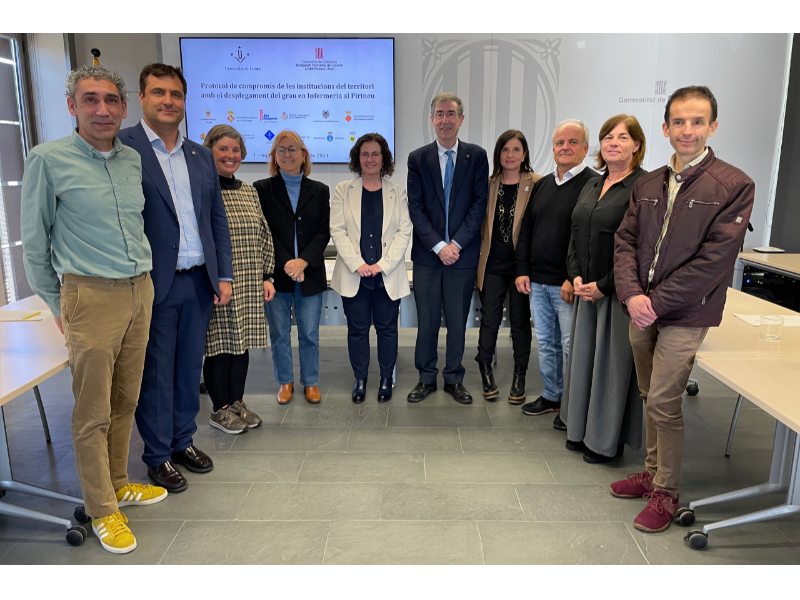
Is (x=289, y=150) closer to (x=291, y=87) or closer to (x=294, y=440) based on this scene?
(x=294, y=440)

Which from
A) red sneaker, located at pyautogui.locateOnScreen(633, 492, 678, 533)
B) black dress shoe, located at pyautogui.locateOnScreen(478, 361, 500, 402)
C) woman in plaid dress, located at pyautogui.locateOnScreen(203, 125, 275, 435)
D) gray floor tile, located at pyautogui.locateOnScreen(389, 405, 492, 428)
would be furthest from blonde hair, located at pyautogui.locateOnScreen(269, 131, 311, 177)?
red sneaker, located at pyautogui.locateOnScreen(633, 492, 678, 533)

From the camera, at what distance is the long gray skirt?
8.77 feet

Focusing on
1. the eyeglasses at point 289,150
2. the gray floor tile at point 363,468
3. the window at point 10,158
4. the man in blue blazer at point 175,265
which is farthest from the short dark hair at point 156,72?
the window at point 10,158

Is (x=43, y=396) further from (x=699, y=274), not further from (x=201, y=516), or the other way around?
(x=699, y=274)

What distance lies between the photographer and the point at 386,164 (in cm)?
349

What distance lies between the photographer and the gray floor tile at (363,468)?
2.74m

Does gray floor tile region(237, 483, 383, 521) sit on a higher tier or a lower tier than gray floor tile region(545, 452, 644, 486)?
lower

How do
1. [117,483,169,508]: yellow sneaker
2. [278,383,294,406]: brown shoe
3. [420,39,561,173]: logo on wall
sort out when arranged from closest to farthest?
[117,483,169,508]: yellow sneaker → [278,383,294,406]: brown shoe → [420,39,561,173]: logo on wall

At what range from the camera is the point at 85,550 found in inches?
86.2

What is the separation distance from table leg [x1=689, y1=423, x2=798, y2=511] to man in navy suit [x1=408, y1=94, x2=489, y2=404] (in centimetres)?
157

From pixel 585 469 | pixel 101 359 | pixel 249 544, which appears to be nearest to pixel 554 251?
pixel 585 469

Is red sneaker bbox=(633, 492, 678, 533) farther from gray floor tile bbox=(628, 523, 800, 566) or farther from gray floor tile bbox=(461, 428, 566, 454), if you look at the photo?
gray floor tile bbox=(461, 428, 566, 454)

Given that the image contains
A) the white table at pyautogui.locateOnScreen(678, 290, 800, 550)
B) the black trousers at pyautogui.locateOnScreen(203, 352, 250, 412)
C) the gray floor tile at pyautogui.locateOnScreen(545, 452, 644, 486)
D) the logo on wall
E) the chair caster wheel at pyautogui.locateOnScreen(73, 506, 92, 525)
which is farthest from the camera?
the logo on wall

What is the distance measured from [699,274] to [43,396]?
404cm
